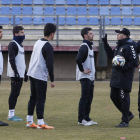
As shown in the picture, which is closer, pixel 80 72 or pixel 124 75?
pixel 124 75

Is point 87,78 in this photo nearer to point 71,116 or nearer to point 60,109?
point 71,116

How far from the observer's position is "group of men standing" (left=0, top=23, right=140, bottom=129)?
17.0 ft

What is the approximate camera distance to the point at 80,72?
5789 millimetres

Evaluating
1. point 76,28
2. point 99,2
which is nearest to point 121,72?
point 76,28

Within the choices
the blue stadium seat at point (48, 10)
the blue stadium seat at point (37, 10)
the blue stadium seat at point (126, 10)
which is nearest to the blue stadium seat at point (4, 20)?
the blue stadium seat at point (37, 10)

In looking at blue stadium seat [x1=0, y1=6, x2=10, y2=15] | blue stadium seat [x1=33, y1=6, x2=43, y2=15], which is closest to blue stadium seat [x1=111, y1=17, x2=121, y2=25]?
blue stadium seat [x1=33, y1=6, x2=43, y2=15]

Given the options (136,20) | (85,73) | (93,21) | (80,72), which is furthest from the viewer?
(136,20)

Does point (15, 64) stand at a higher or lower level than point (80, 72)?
higher

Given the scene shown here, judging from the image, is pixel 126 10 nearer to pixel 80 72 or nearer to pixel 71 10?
pixel 71 10

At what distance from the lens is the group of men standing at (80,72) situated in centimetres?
518

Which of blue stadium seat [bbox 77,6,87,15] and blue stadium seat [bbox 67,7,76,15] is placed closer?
blue stadium seat [bbox 67,7,76,15]

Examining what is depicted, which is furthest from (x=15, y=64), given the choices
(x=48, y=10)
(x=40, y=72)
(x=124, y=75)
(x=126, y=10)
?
(x=126, y=10)

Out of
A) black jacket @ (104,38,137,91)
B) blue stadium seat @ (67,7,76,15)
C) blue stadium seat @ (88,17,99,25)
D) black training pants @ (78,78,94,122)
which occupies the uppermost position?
blue stadium seat @ (67,7,76,15)

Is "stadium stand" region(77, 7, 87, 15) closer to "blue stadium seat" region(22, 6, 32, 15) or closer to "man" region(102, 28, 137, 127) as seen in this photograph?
"blue stadium seat" region(22, 6, 32, 15)
